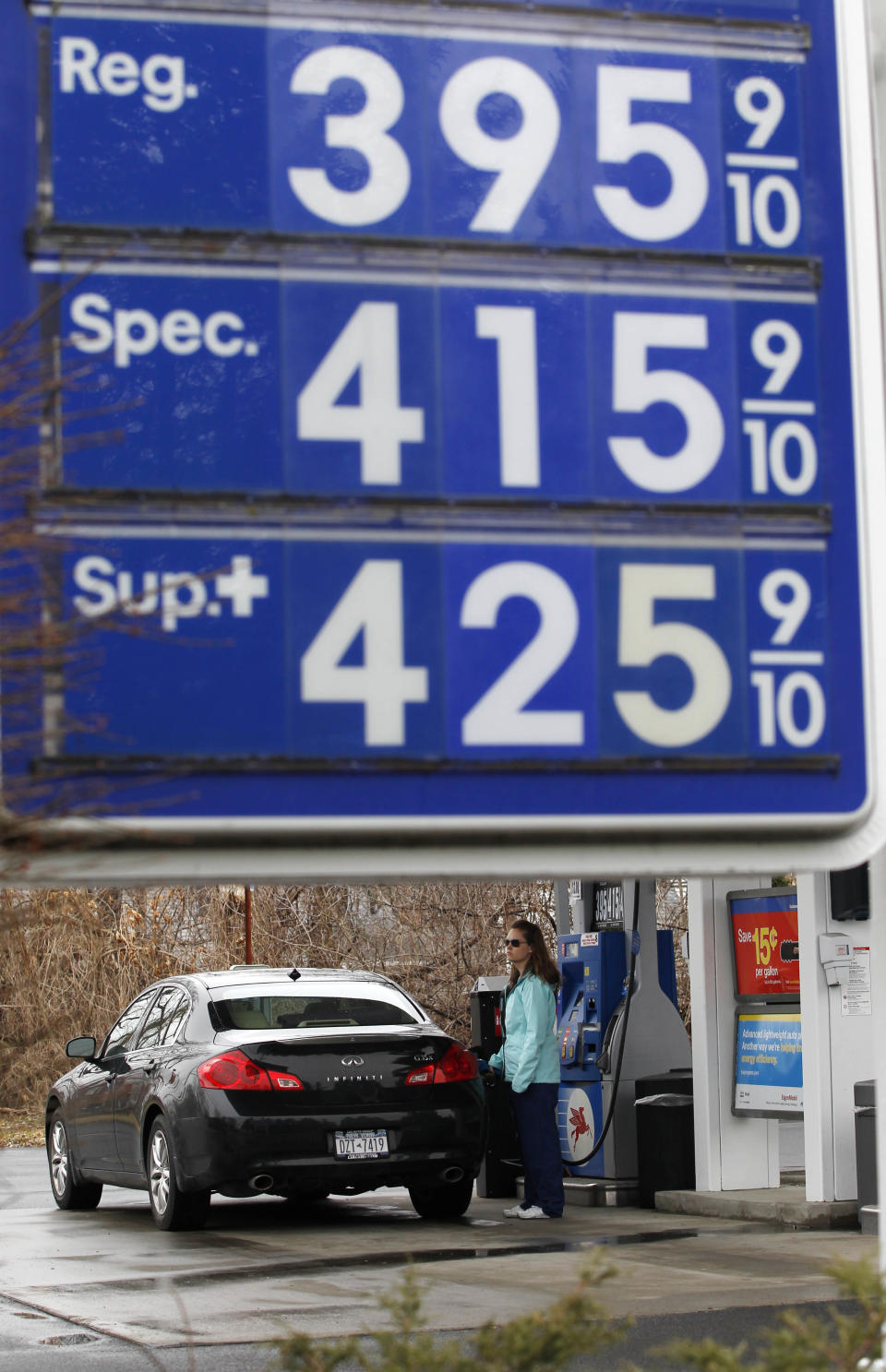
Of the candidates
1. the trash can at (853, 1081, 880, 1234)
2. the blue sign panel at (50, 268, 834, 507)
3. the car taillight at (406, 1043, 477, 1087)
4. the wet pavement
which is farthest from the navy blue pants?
the blue sign panel at (50, 268, 834, 507)

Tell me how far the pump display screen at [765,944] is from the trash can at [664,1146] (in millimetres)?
825

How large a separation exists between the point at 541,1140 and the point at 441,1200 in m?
0.94

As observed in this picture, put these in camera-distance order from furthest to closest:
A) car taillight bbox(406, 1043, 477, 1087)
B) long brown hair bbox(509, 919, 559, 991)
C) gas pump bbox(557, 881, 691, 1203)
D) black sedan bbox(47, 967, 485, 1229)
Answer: gas pump bbox(557, 881, 691, 1203) → long brown hair bbox(509, 919, 559, 991) → car taillight bbox(406, 1043, 477, 1087) → black sedan bbox(47, 967, 485, 1229)

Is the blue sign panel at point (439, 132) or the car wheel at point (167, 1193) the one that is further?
the car wheel at point (167, 1193)

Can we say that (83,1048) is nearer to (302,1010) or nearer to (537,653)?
(302,1010)

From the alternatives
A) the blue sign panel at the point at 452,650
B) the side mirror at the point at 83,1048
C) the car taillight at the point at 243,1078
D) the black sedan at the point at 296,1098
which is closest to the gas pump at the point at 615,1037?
the black sedan at the point at 296,1098

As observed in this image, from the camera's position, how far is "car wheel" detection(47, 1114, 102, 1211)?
1462 centimetres

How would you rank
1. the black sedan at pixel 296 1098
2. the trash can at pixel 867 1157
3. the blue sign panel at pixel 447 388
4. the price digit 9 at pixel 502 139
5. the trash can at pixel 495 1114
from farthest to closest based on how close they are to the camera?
the trash can at pixel 495 1114
the black sedan at pixel 296 1098
the trash can at pixel 867 1157
the price digit 9 at pixel 502 139
the blue sign panel at pixel 447 388

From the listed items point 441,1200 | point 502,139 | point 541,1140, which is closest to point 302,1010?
point 441,1200

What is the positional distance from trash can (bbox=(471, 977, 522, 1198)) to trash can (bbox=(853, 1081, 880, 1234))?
133 inches

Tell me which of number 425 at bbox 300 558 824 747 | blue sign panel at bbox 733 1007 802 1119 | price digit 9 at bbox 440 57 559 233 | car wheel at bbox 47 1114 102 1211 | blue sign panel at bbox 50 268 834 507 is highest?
price digit 9 at bbox 440 57 559 233

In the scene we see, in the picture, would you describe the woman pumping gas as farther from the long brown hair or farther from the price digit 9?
the price digit 9

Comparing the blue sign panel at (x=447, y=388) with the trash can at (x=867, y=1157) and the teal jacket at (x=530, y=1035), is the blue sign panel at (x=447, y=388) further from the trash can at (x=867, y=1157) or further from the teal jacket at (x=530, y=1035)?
the teal jacket at (x=530, y=1035)

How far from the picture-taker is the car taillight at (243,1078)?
11.6 m
